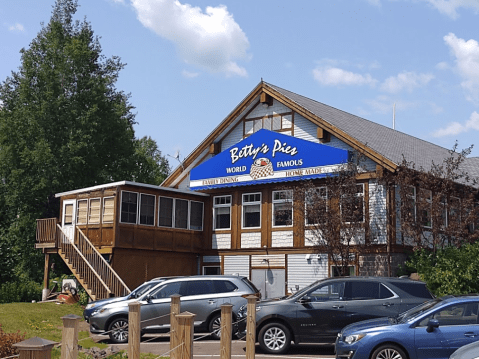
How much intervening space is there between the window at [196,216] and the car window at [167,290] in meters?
11.1

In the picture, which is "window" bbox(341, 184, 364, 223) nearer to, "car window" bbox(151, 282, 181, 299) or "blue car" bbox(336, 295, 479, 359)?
"car window" bbox(151, 282, 181, 299)

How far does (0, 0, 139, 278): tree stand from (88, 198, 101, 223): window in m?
12.6

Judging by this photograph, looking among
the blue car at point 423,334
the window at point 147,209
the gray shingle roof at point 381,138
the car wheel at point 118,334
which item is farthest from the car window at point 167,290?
the gray shingle roof at point 381,138

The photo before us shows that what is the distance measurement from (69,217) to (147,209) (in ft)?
13.3

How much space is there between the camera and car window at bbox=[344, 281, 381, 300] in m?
15.3

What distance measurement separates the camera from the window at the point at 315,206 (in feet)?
77.7

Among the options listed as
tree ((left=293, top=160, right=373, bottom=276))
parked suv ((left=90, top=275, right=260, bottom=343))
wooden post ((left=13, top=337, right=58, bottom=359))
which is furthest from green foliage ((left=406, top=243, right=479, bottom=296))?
wooden post ((left=13, top=337, right=58, bottom=359))

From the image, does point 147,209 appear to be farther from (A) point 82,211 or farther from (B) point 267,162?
(B) point 267,162

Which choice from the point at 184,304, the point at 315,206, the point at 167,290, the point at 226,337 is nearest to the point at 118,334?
the point at 167,290

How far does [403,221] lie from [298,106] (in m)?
6.84

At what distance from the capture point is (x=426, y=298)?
594 inches

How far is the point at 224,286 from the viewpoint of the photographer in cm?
1841

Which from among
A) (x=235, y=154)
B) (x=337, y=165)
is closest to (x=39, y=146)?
(x=235, y=154)

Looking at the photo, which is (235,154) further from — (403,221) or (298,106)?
(403,221)
